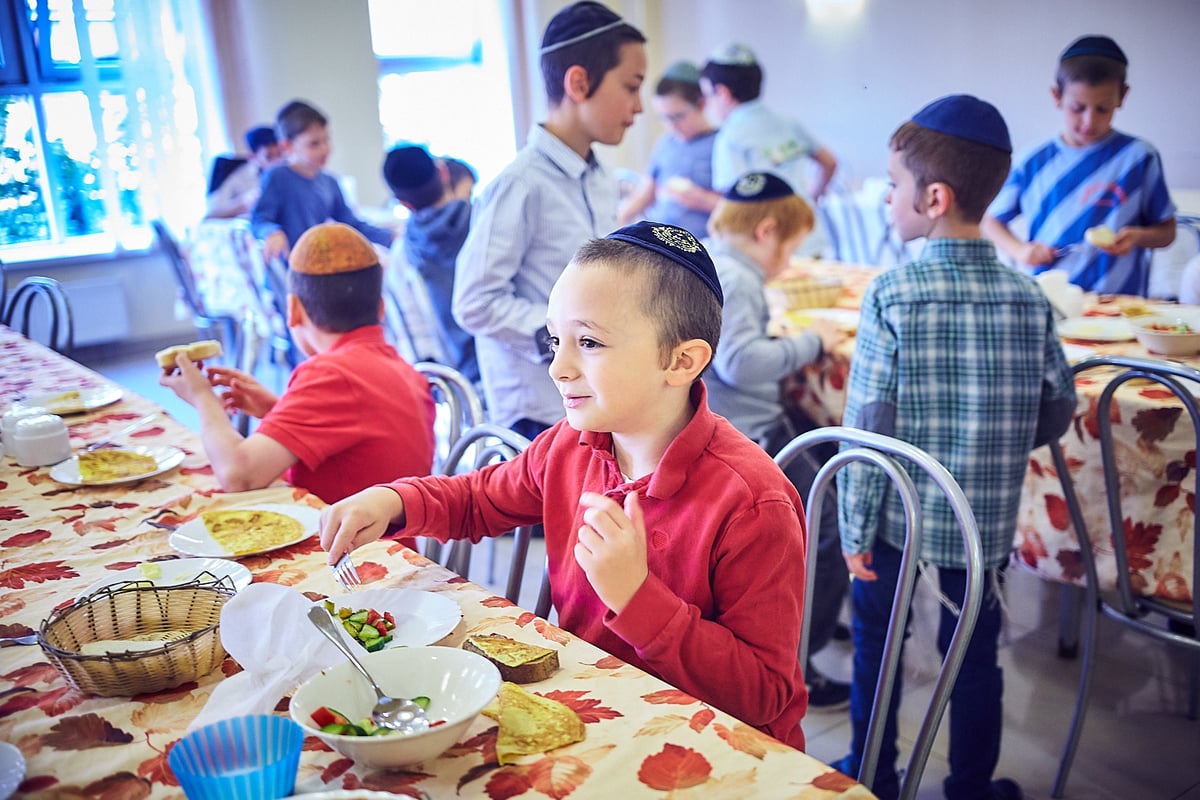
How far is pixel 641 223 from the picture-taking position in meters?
1.15

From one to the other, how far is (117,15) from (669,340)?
6127 millimetres

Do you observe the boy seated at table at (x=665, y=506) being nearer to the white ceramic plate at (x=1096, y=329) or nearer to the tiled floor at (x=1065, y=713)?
the tiled floor at (x=1065, y=713)

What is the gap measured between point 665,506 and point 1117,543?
1094 millimetres

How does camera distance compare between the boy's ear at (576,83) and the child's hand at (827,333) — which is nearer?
the boy's ear at (576,83)

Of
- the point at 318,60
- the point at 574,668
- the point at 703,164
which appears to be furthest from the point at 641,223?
the point at 318,60

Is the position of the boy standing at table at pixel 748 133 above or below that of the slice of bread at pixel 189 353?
above

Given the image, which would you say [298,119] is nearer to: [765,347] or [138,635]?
[765,347]

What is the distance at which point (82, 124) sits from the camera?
19.8ft

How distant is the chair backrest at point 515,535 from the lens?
1502 millimetres

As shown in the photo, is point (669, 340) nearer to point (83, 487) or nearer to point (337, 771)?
point (337, 771)

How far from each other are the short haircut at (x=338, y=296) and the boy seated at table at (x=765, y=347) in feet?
2.69

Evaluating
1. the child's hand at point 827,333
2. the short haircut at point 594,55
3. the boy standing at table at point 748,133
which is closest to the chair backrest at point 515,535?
the short haircut at point 594,55

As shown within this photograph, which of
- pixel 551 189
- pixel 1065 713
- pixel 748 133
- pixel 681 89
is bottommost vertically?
pixel 1065 713

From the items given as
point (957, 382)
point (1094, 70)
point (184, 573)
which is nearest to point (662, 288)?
point (184, 573)
